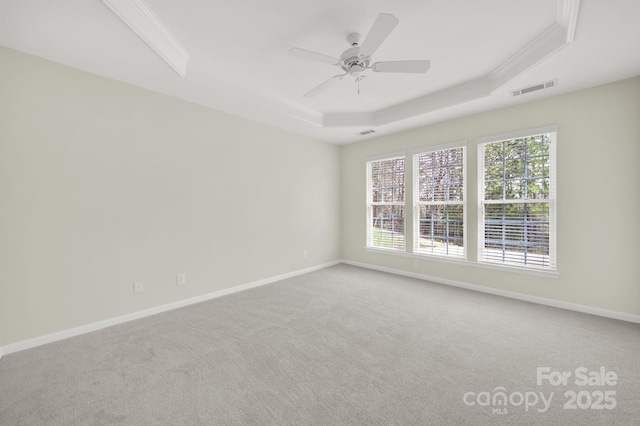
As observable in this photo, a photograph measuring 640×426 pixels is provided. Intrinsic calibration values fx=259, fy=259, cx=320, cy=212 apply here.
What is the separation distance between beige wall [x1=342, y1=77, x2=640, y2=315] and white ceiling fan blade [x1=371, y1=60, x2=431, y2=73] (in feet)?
6.89

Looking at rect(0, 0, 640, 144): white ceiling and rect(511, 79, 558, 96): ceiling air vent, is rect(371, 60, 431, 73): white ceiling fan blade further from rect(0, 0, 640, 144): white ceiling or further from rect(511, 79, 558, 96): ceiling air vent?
rect(511, 79, 558, 96): ceiling air vent

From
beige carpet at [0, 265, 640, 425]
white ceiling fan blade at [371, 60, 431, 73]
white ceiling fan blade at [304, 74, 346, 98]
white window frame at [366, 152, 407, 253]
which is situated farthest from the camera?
white window frame at [366, 152, 407, 253]

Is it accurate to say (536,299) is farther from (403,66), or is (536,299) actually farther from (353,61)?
(353,61)

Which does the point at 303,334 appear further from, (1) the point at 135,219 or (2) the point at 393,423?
(1) the point at 135,219

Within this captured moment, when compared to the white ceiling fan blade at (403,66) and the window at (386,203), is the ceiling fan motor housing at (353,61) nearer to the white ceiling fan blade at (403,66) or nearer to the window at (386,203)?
the white ceiling fan blade at (403,66)

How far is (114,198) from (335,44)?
279cm

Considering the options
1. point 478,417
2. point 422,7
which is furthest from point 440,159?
point 478,417

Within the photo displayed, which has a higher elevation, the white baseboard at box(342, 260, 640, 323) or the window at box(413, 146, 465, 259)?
the window at box(413, 146, 465, 259)

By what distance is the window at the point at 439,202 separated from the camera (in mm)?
4090

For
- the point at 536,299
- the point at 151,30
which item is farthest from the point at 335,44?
the point at 536,299

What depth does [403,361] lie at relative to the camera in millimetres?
2102

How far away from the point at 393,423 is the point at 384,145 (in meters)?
4.37

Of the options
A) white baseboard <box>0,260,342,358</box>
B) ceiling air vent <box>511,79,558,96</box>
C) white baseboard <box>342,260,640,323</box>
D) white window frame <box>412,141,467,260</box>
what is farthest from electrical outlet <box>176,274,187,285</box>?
ceiling air vent <box>511,79,558,96</box>

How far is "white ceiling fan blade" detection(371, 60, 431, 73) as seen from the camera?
225 centimetres
